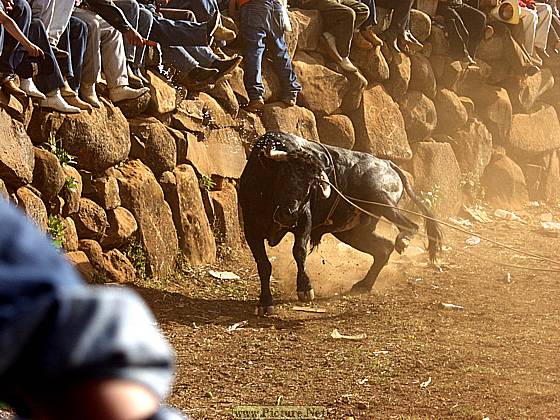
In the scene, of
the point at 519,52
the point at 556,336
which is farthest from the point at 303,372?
the point at 519,52

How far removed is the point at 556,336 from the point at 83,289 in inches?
268

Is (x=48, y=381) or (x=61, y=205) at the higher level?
(x=48, y=381)

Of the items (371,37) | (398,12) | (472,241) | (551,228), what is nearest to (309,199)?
(472,241)

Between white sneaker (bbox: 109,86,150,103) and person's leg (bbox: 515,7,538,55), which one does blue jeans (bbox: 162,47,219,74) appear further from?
person's leg (bbox: 515,7,538,55)

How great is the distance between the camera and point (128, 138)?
8.23 m

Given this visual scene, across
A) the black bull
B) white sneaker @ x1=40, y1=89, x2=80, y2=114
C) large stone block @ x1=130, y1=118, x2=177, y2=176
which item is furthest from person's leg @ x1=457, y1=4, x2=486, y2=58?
white sneaker @ x1=40, y1=89, x2=80, y2=114

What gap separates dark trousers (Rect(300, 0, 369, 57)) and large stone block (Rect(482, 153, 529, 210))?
4.07 meters

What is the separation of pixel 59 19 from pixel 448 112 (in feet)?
25.3

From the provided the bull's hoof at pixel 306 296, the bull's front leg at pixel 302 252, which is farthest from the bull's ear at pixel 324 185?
the bull's hoof at pixel 306 296

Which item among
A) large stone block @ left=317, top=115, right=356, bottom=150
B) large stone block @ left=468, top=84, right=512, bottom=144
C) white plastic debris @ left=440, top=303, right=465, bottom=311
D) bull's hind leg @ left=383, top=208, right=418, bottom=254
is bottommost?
large stone block @ left=468, top=84, right=512, bottom=144

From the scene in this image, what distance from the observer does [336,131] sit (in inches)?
444

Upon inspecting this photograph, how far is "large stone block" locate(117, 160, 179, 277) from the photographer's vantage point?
27.0ft

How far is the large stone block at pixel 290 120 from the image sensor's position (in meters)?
10.3

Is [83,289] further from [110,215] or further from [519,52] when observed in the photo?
[519,52]
